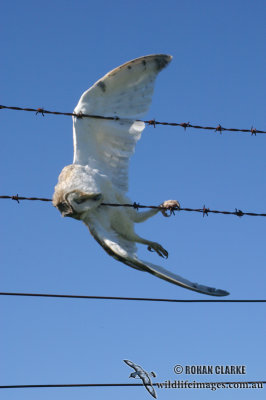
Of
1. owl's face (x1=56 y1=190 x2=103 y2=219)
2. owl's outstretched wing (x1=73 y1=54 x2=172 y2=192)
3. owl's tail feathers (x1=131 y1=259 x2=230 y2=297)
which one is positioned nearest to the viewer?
owl's tail feathers (x1=131 y1=259 x2=230 y2=297)

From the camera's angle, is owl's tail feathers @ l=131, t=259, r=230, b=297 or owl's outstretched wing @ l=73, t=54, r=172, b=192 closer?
owl's tail feathers @ l=131, t=259, r=230, b=297

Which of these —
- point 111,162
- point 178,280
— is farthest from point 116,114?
point 178,280

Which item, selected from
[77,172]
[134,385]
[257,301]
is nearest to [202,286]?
[257,301]

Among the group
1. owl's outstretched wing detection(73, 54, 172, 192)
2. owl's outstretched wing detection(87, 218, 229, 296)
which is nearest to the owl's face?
owl's outstretched wing detection(87, 218, 229, 296)

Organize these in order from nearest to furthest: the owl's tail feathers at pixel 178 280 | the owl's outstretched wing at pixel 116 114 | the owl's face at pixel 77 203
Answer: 1. the owl's tail feathers at pixel 178 280
2. the owl's face at pixel 77 203
3. the owl's outstretched wing at pixel 116 114

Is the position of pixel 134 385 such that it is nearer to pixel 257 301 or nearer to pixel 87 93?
pixel 257 301

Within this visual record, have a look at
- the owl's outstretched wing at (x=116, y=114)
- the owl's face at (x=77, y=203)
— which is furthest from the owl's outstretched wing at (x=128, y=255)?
the owl's outstretched wing at (x=116, y=114)

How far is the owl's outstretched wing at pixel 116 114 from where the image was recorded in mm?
7512

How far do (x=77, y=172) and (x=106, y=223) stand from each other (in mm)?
537

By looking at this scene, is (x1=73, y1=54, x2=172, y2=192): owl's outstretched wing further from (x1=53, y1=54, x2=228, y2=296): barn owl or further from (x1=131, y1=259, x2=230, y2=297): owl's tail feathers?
(x1=131, y1=259, x2=230, y2=297): owl's tail feathers

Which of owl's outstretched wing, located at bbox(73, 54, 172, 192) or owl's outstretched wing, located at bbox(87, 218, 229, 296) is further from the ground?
owl's outstretched wing, located at bbox(73, 54, 172, 192)

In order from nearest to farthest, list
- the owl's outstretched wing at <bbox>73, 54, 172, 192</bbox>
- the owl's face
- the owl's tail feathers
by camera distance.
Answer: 1. the owl's tail feathers
2. the owl's face
3. the owl's outstretched wing at <bbox>73, 54, 172, 192</bbox>

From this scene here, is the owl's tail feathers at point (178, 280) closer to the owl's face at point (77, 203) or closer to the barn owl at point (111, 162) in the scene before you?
the barn owl at point (111, 162)

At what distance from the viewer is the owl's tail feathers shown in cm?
689
